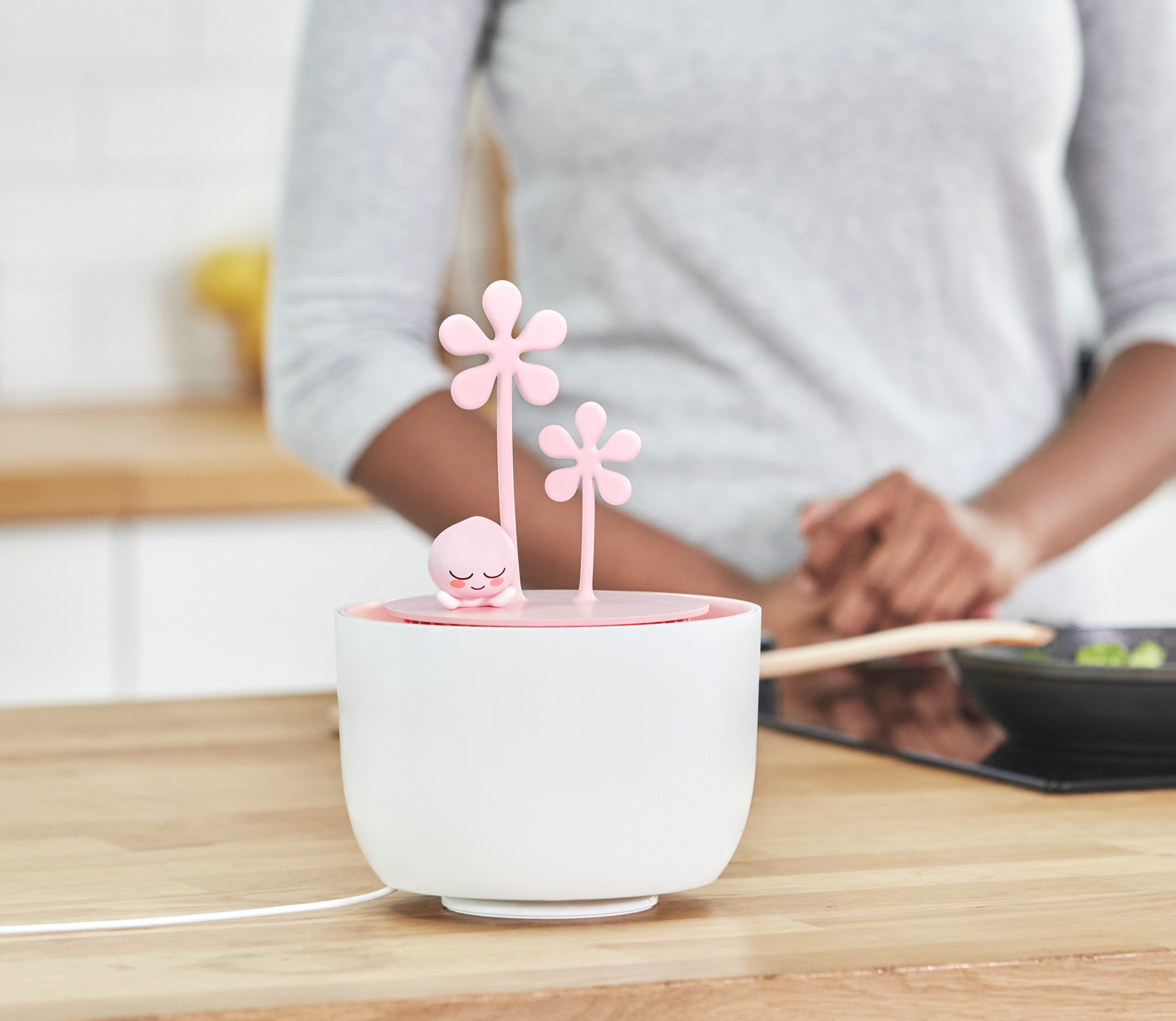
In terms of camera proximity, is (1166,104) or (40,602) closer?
(1166,104)

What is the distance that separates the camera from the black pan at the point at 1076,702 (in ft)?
1.75

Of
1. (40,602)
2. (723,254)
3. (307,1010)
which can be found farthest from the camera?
(40,602)

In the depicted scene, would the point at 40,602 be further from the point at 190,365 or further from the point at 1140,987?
the point at 1140,987

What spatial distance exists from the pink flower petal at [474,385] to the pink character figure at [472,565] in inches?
1.5

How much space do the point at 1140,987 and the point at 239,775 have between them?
0.35 meters

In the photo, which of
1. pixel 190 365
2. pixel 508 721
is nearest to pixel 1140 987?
pixel 508 721

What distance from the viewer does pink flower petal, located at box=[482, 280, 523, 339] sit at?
38cm

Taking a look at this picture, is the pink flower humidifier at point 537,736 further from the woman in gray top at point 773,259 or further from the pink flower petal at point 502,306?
the woman in gray top at point 773,259

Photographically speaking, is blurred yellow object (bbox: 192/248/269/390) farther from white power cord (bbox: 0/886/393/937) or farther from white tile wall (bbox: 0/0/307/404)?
white power cord (bbox: 0/886/393/937)

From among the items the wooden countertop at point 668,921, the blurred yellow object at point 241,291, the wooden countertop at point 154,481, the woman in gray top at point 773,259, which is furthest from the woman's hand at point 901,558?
the blurred yellow object at point 241,291

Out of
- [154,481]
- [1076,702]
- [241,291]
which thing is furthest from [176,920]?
[241,291]

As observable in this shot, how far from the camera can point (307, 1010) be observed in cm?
30

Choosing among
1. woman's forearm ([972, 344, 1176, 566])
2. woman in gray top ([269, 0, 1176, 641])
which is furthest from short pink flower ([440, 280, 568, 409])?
woman's forearm ([972, 344, 1176, 566])

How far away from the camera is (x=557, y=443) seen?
1.30 ft
